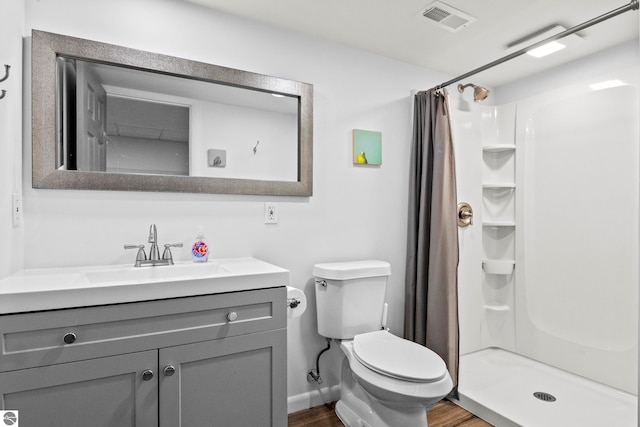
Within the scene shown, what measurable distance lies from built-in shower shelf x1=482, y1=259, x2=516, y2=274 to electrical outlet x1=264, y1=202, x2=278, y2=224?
1.82 meters

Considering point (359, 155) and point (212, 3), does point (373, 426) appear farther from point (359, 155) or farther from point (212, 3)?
point (212, 3)

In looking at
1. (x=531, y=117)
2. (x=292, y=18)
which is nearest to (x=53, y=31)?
(x=292, y=18)

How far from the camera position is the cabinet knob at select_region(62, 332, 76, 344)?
1.18m

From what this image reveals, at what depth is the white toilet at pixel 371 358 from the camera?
1.57m

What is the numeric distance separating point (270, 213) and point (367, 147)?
0.79 m

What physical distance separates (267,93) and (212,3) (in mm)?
505

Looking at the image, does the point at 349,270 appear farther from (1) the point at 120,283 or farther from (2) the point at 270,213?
(1) the point at 120,283

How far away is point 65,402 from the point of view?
119 centimetres

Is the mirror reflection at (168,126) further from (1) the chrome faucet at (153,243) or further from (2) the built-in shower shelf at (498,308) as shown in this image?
(2) the built-in shower shelf at (498,308)

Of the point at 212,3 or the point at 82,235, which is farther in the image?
the point at 212,3

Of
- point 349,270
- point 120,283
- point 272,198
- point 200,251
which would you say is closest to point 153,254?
point 200,251

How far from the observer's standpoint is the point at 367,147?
2.37 meters

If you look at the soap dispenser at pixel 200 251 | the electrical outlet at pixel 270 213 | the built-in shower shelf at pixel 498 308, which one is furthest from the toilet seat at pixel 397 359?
the built-in shower shelf at pixel 498 308

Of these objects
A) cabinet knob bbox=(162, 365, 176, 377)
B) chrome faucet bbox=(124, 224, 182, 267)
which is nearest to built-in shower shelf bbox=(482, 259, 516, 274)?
chrome faucet bbox=(124, 224, 182, 267)
